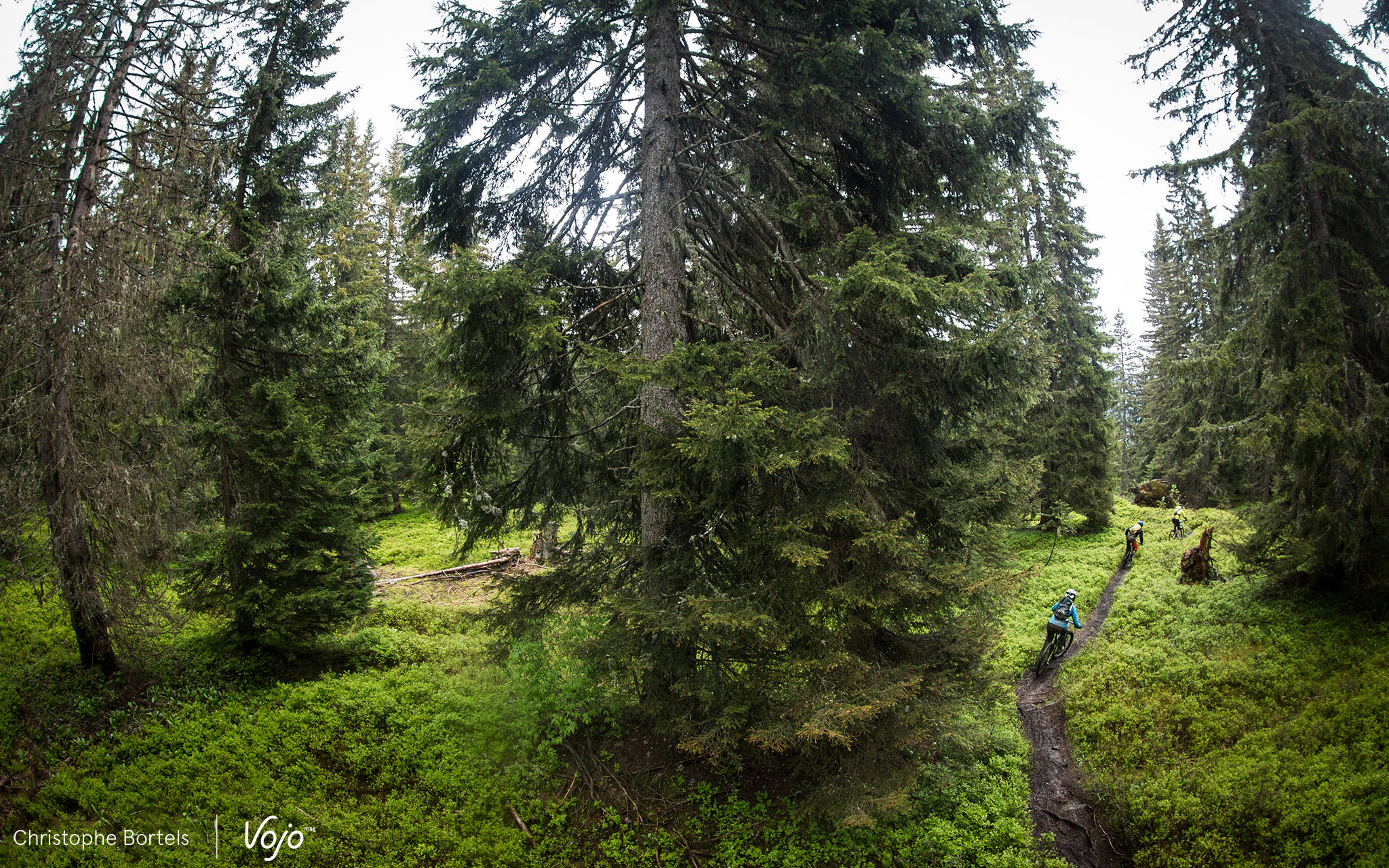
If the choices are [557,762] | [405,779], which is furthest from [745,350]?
[405,779]

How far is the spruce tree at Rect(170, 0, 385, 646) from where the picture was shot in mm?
9516

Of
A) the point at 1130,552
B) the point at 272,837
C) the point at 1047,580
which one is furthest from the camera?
the point at 1130,552

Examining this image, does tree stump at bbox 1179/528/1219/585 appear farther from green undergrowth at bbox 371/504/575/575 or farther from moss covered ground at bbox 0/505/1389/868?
green undergrowth at bbox 371/504/575/575

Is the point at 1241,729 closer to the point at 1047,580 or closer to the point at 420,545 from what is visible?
the point at 1047,580

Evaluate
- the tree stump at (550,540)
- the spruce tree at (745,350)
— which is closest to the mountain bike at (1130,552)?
the spruce tree at (745,350)

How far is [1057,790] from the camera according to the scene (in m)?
8.48

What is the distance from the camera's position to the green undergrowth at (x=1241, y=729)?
6.59 m

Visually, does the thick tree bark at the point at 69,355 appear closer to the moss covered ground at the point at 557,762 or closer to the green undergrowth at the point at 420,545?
the moss covered ground at the point at 557,762

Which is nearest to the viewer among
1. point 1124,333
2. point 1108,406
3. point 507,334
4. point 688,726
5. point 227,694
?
point 688,726

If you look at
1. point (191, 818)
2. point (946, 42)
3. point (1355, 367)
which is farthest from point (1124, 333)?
point (191, 818)

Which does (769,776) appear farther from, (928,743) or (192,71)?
(192,71)

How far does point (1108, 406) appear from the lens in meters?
22.4

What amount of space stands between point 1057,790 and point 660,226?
9.48m

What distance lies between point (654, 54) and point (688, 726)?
8716 millimetres
